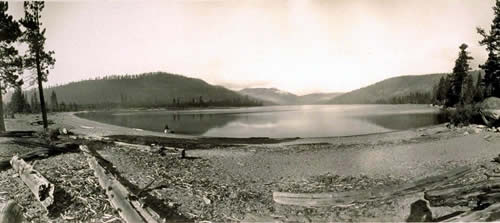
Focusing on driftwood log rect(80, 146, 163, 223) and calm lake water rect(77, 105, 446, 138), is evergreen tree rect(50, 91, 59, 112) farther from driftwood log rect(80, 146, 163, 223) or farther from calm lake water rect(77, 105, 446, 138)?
calm lake water rect(77, 105, 446, 138)

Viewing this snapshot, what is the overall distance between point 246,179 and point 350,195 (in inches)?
47.6

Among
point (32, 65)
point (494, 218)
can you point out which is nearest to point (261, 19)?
point (32, 65)

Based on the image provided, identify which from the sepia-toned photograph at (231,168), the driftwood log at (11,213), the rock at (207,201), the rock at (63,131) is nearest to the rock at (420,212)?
the sepia-toned photograph at (231,168)

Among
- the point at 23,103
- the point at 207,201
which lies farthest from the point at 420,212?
the point at 23,103

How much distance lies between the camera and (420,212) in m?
2.35

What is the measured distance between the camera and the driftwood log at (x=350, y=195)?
2.45 m

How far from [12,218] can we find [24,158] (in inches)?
34.5

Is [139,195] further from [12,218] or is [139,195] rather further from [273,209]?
[273,209]

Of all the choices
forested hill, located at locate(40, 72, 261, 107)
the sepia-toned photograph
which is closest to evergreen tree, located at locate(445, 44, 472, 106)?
the sepia-toned photograph

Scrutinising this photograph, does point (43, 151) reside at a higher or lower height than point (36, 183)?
higher

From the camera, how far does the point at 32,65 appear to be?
Answer: 2.89m

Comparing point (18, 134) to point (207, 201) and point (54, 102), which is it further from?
point (207, 201)

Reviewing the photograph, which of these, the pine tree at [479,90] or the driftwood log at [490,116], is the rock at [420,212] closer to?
the driftwood log at [490,116]

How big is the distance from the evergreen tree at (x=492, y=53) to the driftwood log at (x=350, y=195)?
1.32 m
